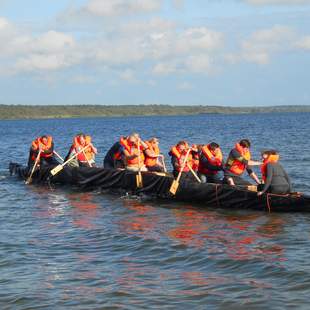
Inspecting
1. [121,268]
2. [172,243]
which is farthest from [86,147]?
[121,268]

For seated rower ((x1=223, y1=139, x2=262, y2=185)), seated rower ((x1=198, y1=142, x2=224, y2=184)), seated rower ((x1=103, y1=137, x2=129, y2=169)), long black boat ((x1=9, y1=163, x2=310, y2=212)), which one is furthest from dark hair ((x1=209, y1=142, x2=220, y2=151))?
seated rower ((x1=103, y1=137, x2=129, y2=169))

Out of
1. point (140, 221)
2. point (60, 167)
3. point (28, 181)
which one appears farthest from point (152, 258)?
point (28, 181)

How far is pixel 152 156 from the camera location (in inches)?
756

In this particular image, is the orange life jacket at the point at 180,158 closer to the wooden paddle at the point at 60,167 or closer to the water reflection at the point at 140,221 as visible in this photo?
the water reflection at the point at 140,221

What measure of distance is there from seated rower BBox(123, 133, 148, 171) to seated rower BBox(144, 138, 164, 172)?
157 mm

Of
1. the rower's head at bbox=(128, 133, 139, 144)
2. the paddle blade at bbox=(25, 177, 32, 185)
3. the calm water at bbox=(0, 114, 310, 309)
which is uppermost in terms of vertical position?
the rower's head at bbox=(128, 133, 139, 144)

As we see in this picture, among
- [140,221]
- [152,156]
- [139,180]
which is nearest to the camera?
[140,221]

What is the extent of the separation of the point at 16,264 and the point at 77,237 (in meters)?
2.24

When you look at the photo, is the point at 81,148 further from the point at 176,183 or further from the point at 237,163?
the point at 237,163

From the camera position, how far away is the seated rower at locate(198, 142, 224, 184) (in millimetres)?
16719

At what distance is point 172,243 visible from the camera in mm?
11664

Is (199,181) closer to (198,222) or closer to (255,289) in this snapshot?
(198,222)

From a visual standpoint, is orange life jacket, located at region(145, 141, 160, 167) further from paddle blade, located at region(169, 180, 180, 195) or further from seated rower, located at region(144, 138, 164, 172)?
paddle blade, located at region(169, 180, 180, 195)

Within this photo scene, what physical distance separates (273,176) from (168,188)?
3.92 metres
